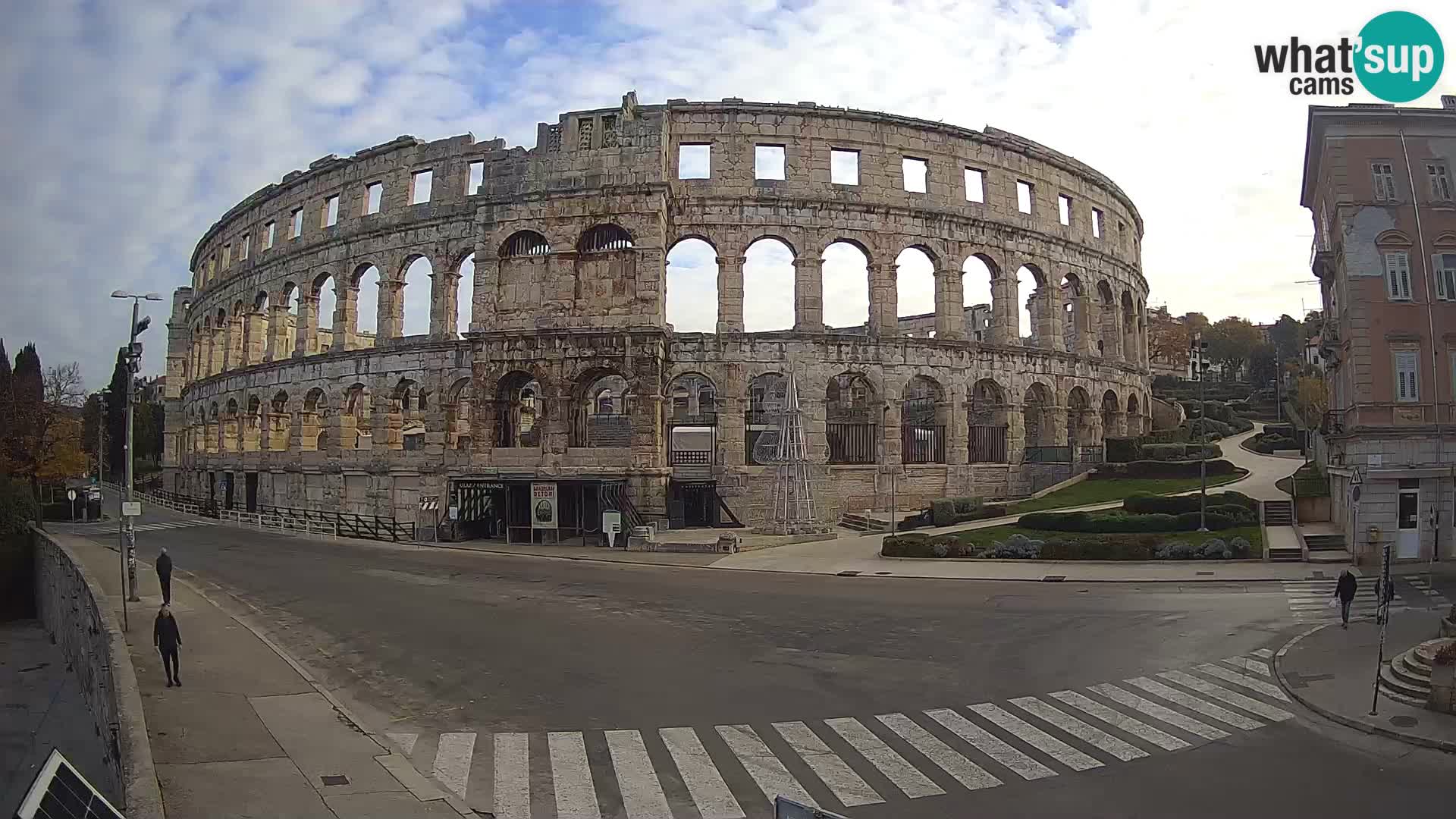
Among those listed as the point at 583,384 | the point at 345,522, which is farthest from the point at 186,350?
the point at 583,384

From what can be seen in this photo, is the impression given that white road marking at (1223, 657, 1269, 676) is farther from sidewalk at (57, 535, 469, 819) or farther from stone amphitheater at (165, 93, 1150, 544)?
stone amphitheater at (165, 93, 1150, 544)

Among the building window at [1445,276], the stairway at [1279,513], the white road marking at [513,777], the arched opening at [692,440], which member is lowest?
the white road marking at [513,777]

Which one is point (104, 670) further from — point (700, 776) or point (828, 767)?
point (828, 767)

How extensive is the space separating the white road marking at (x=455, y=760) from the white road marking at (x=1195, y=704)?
34.3 ft

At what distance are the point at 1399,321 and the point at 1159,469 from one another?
16.6 meters

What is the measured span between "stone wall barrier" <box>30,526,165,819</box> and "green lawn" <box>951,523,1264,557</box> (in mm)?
24060

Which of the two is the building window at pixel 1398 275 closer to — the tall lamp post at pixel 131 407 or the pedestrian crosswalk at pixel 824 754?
the pedestrian crosswalk at pixel 824 754

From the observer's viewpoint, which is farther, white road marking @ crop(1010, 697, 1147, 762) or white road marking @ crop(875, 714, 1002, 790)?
white road marking @ crop(1010, 697, 1147, 762)

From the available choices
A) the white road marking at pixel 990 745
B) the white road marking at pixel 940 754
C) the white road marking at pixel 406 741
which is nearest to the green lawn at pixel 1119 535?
the white road marking at pixel 990 745

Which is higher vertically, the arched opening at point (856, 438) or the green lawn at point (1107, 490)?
the arched opening at point (856, 438)

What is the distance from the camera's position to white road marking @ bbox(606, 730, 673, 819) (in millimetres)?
9383

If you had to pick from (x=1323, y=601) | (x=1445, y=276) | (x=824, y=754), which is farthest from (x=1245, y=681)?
(x=1445, y=276)

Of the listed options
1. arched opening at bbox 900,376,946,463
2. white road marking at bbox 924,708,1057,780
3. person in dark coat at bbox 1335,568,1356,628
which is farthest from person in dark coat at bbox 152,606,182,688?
arched opening at bbox 900,376,946,463

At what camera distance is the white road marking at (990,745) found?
34.3 ft
